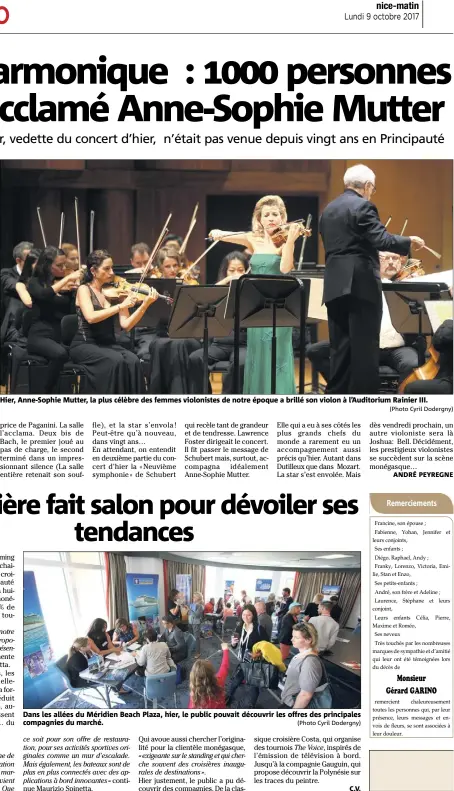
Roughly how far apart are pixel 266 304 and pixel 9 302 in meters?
1.15

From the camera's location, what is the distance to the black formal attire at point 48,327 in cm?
400

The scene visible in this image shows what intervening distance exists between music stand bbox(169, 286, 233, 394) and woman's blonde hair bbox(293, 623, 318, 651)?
1.10m

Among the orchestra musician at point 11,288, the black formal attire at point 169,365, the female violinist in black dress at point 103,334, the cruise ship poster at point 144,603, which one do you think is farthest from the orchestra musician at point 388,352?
the orchestra musician at point 11,288

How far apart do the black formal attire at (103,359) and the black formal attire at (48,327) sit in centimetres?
7

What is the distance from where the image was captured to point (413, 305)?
392 centimetres

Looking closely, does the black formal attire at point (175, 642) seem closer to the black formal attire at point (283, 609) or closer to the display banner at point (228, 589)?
the display banner at point (228, 589)

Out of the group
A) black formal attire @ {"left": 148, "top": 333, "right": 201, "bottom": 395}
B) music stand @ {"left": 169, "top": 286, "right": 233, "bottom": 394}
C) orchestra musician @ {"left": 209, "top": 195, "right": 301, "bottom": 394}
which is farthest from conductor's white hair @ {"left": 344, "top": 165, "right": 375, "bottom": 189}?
black formal attire @ {"left": 148, "top": 333, "right": 201, "bottom": 395}

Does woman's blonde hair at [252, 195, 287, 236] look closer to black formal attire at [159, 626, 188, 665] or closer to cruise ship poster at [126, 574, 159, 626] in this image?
cruise ship poster at [126, 574, 159, 626]

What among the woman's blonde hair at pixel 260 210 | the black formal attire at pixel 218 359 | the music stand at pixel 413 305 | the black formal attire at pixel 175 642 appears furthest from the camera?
the black formal attire at pixel 218 359

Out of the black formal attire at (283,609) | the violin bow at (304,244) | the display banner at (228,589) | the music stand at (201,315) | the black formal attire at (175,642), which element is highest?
the violin bow at (304,244)

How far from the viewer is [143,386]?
4.14m

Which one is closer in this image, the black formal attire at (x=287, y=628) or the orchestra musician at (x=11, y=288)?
the black formal attire at (x=287, y=628)
